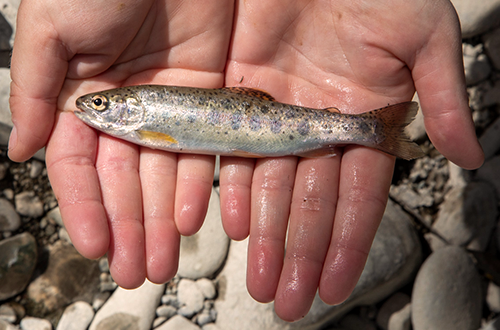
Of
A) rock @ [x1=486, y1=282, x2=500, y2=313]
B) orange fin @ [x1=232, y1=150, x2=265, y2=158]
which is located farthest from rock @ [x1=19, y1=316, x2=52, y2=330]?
rock @ [x1=486, y1=282, x2=500, y2=313]

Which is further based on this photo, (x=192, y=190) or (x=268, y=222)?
(x=192, y=190)

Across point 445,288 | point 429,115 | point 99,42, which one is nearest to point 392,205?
point 445,288

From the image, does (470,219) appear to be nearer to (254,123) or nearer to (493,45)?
(493,45)

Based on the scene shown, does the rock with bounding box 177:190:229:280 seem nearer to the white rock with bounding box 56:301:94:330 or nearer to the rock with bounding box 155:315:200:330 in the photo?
the rock with bounding box 155:315:200:330

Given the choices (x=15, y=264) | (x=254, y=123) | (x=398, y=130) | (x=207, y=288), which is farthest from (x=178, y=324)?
(x=398, y=130)

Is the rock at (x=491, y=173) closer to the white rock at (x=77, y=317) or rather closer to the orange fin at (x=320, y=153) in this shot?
the orange fin at (x=320, y=153)

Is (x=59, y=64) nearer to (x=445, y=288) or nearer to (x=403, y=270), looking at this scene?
(x=403, y=270)
